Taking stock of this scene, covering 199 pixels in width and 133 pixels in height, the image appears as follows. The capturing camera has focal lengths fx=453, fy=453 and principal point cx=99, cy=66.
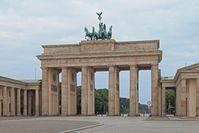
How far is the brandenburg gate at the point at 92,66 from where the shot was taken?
8891cm

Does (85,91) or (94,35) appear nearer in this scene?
(85,91)

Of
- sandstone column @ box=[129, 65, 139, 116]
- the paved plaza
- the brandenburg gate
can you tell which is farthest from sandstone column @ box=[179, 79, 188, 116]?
the paved plaza

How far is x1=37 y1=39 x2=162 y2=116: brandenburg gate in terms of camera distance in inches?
3500

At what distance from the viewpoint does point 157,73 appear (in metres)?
88.8

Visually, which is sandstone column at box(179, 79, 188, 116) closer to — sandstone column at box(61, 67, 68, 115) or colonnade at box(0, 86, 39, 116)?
sandstone column at box(61, 67, 68, 115)

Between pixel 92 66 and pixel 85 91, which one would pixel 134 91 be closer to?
pixel 92 66

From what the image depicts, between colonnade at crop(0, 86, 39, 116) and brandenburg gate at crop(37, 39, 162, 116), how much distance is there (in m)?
5.34

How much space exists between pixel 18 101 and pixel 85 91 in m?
14.9

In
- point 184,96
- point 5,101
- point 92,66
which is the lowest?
point 5,101

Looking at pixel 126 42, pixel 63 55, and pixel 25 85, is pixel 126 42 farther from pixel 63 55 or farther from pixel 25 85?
pixel 25 85

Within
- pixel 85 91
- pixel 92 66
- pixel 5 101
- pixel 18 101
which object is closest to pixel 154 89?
pixel 92 66

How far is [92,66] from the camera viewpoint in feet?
303

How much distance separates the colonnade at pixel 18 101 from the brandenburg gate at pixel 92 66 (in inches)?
210

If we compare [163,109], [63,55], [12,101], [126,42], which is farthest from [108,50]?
[12,101]
